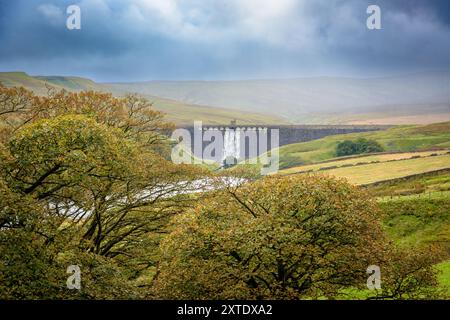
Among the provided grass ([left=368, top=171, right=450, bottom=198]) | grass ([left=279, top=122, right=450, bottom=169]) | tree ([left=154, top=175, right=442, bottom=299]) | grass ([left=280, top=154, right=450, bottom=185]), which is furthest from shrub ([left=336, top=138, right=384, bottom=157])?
tree ([left=154, top=175, right=442, bottom=299])

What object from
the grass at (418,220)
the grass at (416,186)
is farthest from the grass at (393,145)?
the grass at (418,220)

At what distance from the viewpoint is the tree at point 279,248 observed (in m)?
27.9

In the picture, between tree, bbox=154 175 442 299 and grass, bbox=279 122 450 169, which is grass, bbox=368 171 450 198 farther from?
grass, bbox=279 122 450 169

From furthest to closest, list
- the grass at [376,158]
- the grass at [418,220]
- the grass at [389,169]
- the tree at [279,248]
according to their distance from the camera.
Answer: the grass at [376,158], the grass at [389,169], the grass at [418,220], the tree at [279,248]

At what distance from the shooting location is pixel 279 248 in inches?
1086

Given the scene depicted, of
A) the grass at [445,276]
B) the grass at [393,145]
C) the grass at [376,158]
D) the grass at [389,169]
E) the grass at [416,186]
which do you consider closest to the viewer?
the grass at [445,276]

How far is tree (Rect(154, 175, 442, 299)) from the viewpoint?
27.9 metres

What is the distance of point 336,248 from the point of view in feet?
97.5

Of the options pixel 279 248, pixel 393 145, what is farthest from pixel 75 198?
pixel 393 145

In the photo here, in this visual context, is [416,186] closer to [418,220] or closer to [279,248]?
[418,220]

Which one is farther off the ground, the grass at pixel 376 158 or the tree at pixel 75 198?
the tree at pixel 75 198

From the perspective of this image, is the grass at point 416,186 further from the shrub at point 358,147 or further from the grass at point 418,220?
the shrub at point 358,147
